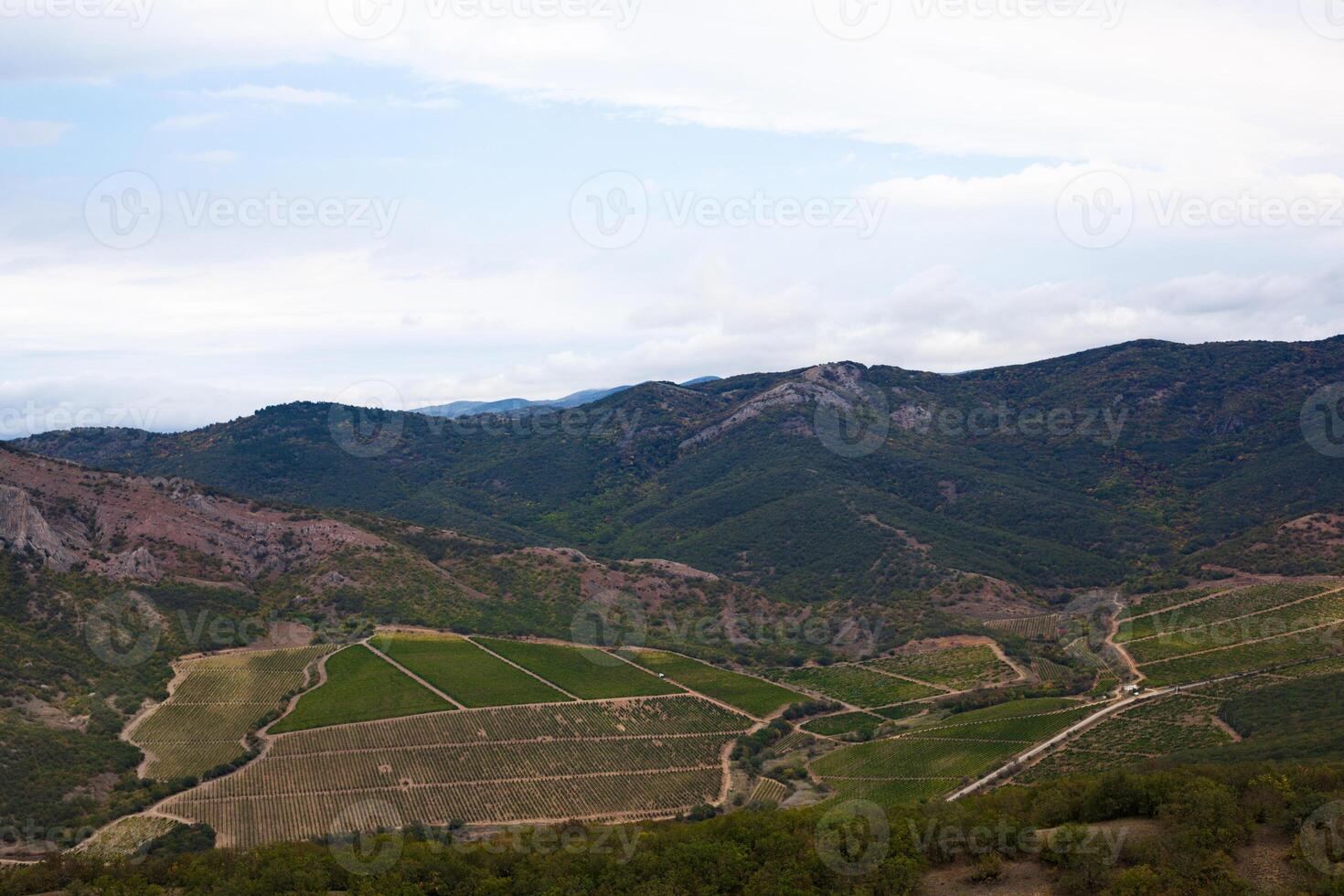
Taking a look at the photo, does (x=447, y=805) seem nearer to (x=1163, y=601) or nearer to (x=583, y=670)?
(x=583, y=670)

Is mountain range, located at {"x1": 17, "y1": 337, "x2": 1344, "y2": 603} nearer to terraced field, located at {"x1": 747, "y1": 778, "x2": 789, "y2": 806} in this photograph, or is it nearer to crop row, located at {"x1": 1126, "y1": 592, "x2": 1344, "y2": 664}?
crop row, located at {"x1": 1126, "y1": 592, "x2": 1344, "y2": 664}

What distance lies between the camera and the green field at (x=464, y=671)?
78.8 metres

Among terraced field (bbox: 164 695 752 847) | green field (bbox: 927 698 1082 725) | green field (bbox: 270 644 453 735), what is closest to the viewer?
terraced field (bbox: 164 695 752 847)

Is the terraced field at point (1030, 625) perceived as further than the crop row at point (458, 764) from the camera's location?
Yes

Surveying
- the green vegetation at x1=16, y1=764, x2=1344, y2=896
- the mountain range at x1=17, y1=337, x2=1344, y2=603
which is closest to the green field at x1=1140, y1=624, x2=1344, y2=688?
the mountain range at x1=17, y1=337, x2=1344, y2=603

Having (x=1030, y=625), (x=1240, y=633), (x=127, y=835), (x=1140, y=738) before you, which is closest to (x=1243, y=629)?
(x=1240, y=633)

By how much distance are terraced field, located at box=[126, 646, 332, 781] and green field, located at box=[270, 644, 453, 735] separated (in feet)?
6.77

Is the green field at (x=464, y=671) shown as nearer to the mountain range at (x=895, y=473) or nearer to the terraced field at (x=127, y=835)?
the terraced field at (x=127, y=835)

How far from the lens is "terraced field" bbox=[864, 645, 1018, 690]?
8481 centimetres

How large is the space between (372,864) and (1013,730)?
154 feet

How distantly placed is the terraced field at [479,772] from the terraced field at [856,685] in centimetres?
1183

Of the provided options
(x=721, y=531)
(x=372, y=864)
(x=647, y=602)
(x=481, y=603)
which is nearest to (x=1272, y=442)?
(x=721, y=531)

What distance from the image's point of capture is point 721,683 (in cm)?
8738

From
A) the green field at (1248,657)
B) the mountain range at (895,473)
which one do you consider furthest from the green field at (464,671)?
the green field at (1248,657)
